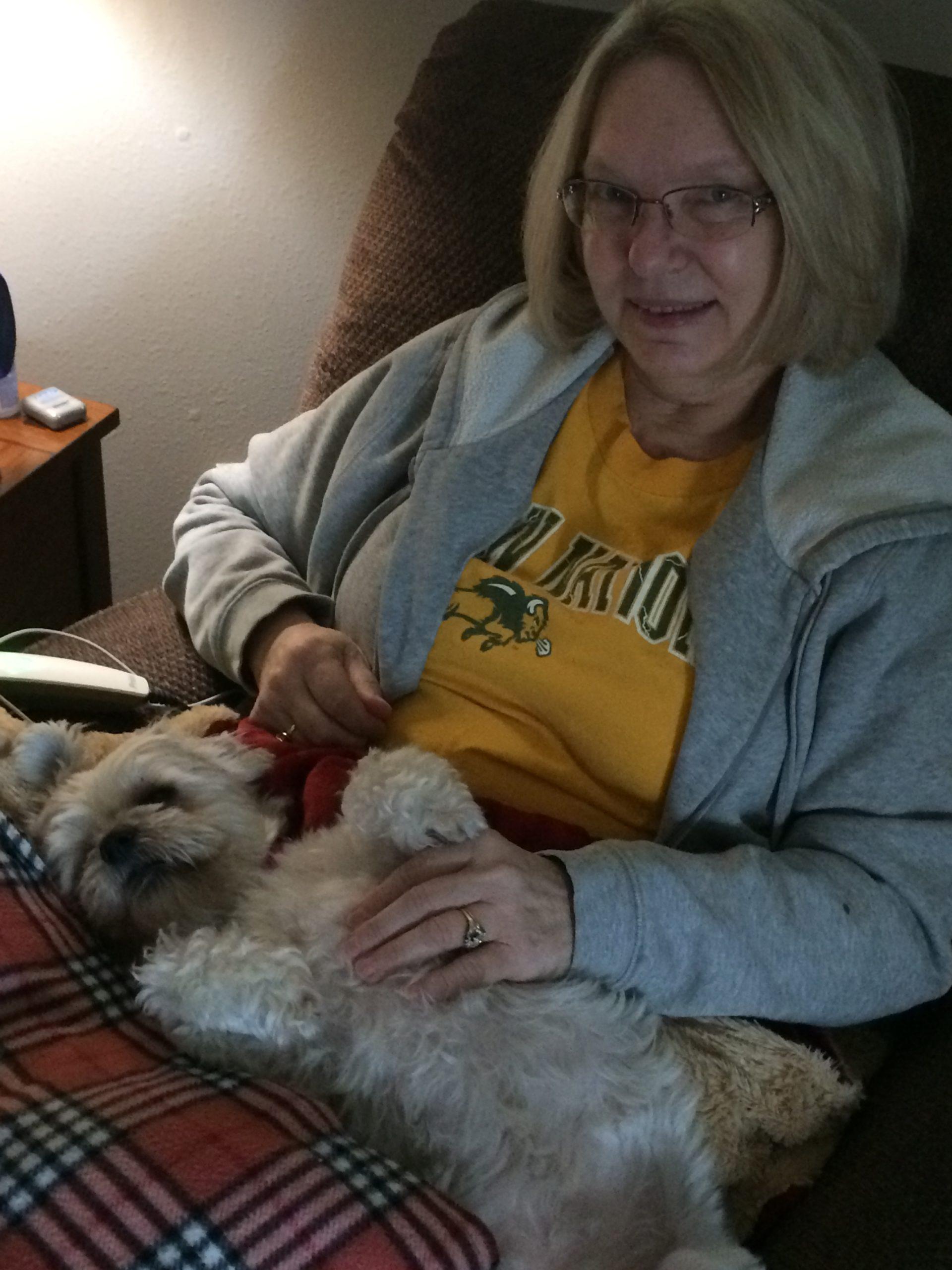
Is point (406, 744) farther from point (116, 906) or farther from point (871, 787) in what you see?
point (871, 787)

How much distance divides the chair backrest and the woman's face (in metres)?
0.26

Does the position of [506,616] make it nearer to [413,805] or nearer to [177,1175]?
[413,805]

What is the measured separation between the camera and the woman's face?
0.96 m

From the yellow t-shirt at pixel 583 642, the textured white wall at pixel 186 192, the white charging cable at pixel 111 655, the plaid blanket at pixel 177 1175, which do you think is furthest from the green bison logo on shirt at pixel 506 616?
the textured white wall at pixel 186 192

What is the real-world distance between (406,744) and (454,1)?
1.11 metres

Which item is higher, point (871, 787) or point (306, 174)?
point (306, 174)

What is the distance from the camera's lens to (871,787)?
Result: 920mm

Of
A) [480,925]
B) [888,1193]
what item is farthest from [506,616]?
[888,1193]

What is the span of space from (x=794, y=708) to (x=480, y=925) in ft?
1.09

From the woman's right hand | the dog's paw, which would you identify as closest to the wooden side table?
the woman's right hand

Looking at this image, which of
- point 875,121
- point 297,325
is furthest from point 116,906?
point 297,325

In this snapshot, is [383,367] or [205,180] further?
[205,180]

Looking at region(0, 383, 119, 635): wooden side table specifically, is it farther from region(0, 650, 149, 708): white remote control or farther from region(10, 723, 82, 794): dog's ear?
region(10, 723, 82, 794): dog's ear

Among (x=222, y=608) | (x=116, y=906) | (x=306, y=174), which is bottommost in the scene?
(x=116, y=906)
